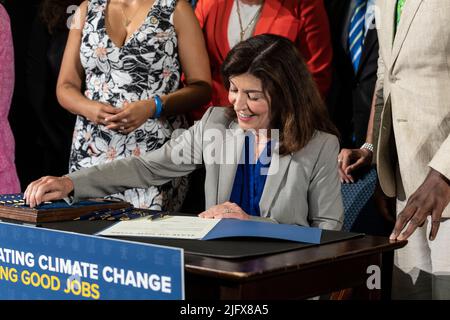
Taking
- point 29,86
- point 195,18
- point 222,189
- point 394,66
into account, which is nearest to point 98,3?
point 195,18

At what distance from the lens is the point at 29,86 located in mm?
3650

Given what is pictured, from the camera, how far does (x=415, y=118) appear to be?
7.79 ft

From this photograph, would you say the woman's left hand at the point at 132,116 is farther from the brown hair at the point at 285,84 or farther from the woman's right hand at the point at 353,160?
the woman's right hand at the point at 353,160

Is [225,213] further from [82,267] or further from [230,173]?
[82,267]

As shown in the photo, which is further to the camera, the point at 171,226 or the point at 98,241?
the point at 171,226

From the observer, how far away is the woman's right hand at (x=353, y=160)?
2748 mm

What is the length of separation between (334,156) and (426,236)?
Result: 37 cm

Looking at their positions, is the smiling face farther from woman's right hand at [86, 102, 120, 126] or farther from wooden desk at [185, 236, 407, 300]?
wooden desk at [185, 236, 407, 300]

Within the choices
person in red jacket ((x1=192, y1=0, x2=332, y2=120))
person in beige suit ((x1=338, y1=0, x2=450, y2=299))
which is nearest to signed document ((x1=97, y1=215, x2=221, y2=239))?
person in beige suit ((x1=338, y1=0, x2=450, y2=299))

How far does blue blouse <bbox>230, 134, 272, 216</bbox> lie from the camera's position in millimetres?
2471

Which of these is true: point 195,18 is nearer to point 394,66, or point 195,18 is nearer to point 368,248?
point 394,66

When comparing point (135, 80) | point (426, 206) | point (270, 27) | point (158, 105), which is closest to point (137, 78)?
point (135, 80)

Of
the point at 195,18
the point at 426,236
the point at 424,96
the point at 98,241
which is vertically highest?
the point at 195,18

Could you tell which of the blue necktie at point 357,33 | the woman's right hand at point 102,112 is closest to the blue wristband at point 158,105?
the woman's right hand at point 102,112
